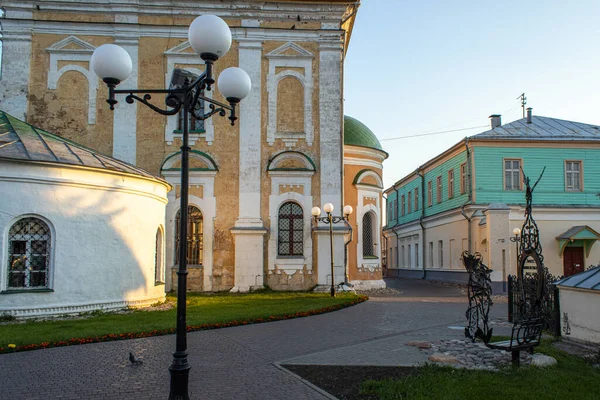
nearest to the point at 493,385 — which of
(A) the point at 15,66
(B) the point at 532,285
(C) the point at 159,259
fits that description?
(B) the point at 532,285

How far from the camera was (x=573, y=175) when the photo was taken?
99.3ft

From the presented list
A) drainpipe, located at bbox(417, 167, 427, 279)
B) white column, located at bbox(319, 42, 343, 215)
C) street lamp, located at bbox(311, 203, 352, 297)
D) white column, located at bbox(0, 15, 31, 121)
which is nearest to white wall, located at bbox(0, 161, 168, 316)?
street lamp, located at bbox(311, 203, 352, 297)

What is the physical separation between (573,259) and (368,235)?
1253cm

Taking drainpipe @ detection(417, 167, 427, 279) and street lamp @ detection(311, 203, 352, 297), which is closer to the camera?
street lamp @ detection(311, 203, 352, 297)

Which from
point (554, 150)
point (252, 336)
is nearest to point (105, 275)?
point (252, 336)

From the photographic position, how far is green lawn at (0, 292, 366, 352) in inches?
426

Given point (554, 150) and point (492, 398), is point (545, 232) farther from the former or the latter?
point (492, 398)

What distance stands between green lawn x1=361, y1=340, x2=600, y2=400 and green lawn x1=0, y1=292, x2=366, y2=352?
20.0ft

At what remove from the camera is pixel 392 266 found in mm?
48750

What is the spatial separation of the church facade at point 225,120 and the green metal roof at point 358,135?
3201mm

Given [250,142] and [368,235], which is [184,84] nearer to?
[250,142]

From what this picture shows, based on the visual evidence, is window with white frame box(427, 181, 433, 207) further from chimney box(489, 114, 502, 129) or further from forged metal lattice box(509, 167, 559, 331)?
forged metal lattice box(509, 167, 559, 331)

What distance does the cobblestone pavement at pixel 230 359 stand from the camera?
7.01 m

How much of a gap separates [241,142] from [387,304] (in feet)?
27.9
